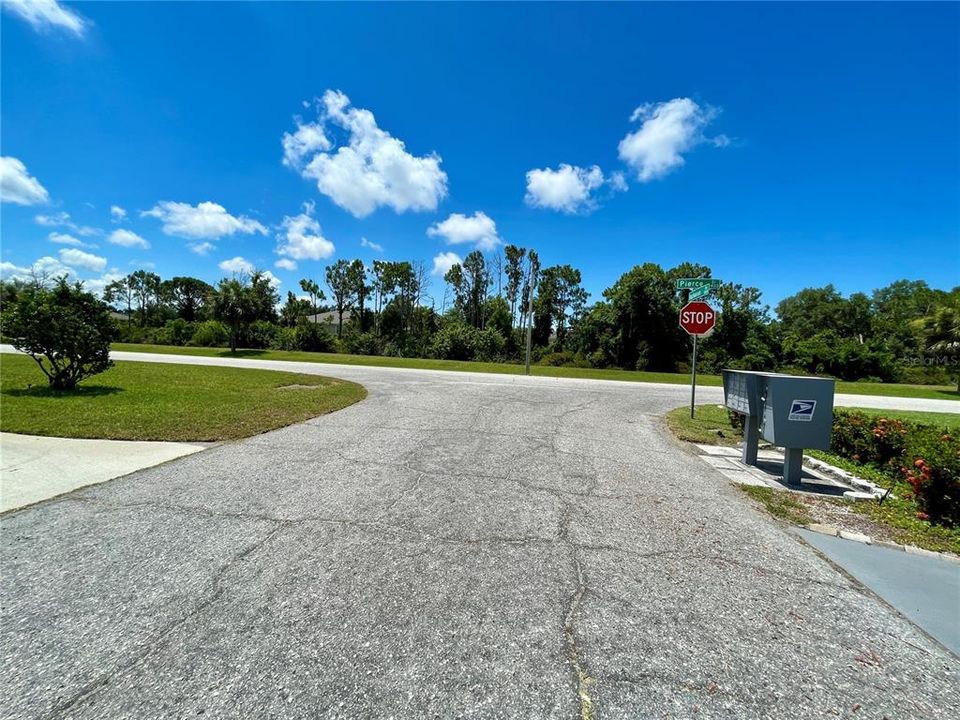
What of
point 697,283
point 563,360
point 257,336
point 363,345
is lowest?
point 563,360

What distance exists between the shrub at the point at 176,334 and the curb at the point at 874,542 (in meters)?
52.0

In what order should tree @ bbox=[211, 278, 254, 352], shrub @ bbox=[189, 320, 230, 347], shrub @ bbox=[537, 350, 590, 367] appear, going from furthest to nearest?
shrub @ bbox=[189, 320, 230, 347] → shrub @ bbox=[537, 350, 590, 367] → tree @ bbox=[211, 278, 254, 352]

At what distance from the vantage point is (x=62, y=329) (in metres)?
8.70

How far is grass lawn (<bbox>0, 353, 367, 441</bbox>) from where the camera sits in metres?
6.14

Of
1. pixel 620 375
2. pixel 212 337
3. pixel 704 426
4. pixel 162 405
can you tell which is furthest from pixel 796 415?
pixel 212 337

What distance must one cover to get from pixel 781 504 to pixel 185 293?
89.9 metres

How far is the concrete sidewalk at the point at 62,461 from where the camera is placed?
3.91 meters

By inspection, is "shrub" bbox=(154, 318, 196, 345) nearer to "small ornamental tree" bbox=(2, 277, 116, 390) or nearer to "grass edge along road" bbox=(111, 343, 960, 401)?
"grass edge along road" bbox=(111, 343, 960, 401)

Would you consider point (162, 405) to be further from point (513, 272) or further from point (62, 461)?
point (513, 272)

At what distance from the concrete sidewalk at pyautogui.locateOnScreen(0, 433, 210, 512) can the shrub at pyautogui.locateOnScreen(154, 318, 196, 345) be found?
45.4m

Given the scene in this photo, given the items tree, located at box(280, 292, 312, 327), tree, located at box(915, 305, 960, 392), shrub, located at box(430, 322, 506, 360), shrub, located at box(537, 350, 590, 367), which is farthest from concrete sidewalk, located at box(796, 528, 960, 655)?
tree, located at box(280, 292, 312, 327)

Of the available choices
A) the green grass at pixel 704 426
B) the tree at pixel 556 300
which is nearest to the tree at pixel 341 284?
the tree at pixel 556 300

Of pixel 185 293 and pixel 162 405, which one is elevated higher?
pixel 185 293

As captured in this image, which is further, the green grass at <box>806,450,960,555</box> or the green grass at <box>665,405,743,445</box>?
the green grass at <box>665,405,743,445</box>
